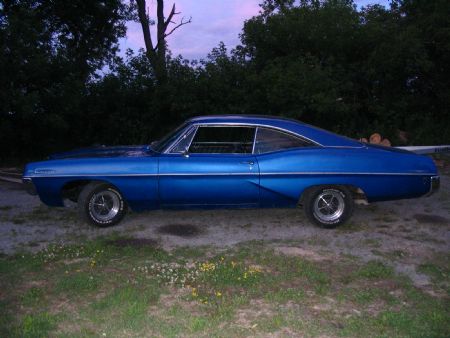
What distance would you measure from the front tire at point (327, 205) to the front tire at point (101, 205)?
7.79ft

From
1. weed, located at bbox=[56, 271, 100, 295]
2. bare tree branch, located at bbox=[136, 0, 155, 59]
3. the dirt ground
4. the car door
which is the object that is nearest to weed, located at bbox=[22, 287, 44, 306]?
weed, located at bbox=[56, 271, 100, 295]

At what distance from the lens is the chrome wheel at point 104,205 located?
21.7 ft

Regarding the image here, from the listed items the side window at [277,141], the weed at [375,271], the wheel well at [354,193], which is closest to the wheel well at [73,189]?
the side window at [277,141]

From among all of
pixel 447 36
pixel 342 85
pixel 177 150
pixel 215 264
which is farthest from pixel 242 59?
pixel 215 264

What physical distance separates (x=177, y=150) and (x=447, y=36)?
11.2 metres

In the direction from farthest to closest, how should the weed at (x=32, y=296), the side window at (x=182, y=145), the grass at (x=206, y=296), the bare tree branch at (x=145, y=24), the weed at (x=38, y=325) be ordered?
the bare tree branch at (x=145, y=24), the side window at (x=182, y=145), the weed at (x=32, y=296), the grass at (x=206, y=296), the weed at (x=38, y=325)

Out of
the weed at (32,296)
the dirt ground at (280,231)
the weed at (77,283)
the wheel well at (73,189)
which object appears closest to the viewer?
the weed at (32,296)

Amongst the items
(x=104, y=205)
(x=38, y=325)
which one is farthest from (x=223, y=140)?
(x=38, y=325)

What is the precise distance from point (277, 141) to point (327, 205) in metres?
1.04

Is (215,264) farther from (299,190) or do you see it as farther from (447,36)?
(447,36)

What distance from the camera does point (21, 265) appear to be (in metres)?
5.15

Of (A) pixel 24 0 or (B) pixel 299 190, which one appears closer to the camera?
(B) pixel 299 190

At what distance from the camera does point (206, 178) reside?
21.0ft

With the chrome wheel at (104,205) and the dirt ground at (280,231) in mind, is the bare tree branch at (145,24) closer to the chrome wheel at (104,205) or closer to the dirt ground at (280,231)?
the dirt ground at (280,231)
